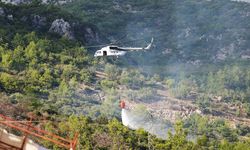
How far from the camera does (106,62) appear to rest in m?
152

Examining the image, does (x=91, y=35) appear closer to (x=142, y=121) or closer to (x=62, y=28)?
(x=62, y=28)

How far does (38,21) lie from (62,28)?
7.43m

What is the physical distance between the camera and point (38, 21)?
534 ft

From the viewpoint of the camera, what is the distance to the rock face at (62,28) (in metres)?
161

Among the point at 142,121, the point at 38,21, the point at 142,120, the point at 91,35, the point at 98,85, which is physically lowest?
the point at 142,121

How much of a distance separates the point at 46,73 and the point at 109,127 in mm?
52902

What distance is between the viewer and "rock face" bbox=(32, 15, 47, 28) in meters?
162

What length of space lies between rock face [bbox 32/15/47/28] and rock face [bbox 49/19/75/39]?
2.64 m

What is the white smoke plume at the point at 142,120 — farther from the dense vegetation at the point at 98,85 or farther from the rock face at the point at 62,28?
the rock face at the point at 62,28

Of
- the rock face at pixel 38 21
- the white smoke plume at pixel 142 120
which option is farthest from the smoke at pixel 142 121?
the rock face at pixel 38 21

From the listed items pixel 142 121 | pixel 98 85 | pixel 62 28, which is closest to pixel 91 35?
pixel 62 28

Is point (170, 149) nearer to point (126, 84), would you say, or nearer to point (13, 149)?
point (13, 149)

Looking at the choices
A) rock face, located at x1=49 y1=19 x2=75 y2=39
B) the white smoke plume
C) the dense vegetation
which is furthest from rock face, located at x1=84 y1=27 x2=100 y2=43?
the white smoke plume

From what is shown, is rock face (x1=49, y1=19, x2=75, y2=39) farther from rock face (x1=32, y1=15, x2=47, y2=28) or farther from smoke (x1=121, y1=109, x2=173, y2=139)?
smoke (x1=121, y1=109, x2=173, y2=139)
